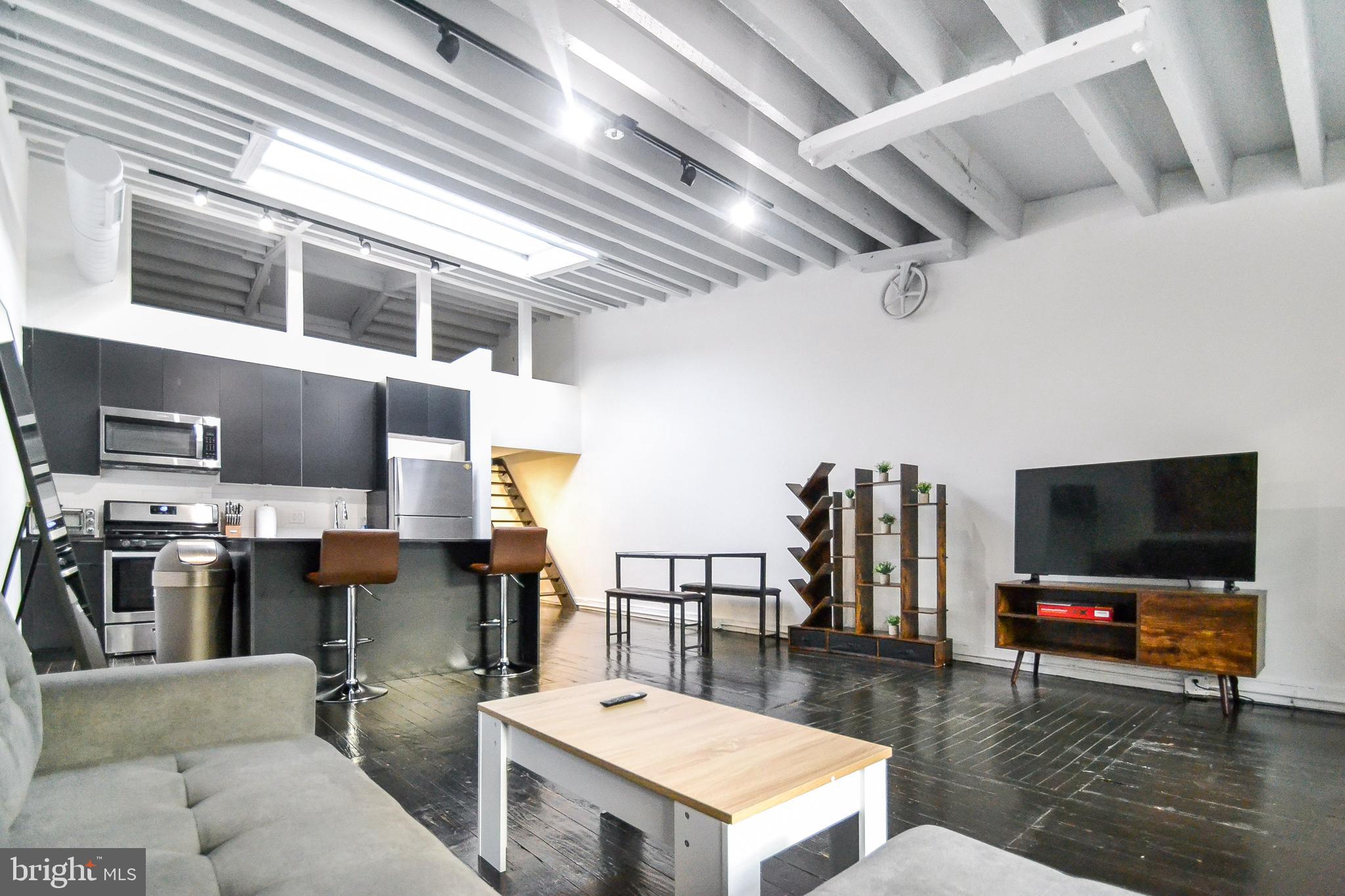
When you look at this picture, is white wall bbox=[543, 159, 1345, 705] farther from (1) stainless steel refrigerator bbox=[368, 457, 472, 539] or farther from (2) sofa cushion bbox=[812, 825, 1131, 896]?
(2) sofa cushion bbox=[812, 825, 1131, 896]

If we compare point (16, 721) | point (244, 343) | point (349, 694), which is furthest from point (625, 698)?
point (244, 343)

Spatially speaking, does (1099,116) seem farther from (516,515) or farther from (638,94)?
(516,515)

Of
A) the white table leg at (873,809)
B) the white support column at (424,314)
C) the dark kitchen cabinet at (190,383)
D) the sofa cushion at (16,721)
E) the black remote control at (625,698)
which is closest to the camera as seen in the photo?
the sofa cushion at (16,721)

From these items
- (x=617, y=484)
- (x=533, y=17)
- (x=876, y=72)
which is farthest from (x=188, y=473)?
(x=876, y=72)

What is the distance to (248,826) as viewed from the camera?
4.36ft

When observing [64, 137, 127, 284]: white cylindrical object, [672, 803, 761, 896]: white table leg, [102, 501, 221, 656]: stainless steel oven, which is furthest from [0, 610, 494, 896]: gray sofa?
[102, 501, 221, 656]: stainless steel oven

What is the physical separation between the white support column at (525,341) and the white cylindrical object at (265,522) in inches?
127

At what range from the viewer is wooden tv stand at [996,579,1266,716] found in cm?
387

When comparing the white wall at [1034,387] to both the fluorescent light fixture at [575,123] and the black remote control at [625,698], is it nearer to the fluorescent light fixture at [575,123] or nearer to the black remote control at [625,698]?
the fluorescent light fixture at [575,123]

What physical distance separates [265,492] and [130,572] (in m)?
1.32

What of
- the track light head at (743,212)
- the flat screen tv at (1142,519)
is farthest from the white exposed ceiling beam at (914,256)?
the flat screen tv at (1142,519)

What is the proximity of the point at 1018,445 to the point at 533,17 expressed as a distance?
4291mm

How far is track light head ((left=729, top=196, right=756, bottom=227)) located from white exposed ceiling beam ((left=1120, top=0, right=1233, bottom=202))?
240cm

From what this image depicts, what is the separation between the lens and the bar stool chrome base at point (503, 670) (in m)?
4.72
